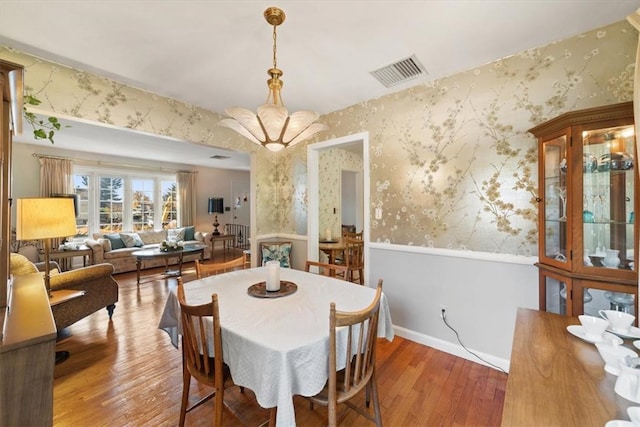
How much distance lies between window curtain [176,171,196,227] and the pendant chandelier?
5894 millimetres

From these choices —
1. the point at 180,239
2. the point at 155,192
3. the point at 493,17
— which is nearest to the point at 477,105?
the point at 493,17

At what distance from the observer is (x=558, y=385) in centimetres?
85

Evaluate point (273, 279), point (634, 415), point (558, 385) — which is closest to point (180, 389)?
point (273, 279)

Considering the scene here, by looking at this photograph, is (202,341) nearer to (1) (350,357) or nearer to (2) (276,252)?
(1) (350,357)

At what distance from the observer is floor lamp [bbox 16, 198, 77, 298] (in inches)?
75.9

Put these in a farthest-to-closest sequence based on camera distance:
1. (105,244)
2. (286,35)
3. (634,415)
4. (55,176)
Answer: (55,176), (105,244), (286,35), (634,415)

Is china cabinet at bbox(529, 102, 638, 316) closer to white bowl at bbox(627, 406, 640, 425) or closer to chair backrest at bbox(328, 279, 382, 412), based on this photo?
white bowl at bbox(627, 406, 640, 425)

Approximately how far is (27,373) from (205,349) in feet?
1.95

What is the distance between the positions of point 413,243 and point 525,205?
0.94m

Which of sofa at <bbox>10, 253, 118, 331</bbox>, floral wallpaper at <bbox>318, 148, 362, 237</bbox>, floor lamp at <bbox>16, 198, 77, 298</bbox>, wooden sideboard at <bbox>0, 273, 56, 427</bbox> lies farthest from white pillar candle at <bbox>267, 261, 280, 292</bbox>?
floral wallpaper at <bbox>318, 148, 362, 237</bbox>

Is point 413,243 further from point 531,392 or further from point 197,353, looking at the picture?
point 197,353

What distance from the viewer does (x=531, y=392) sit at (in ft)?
2.71

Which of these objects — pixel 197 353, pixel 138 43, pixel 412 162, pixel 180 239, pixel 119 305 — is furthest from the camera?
pixel 180 239

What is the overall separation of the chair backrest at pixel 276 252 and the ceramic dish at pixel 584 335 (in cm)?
282
